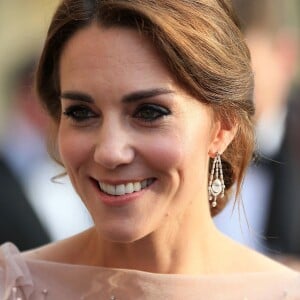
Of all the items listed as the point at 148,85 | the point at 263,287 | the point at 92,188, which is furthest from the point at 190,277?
the point at 148,85

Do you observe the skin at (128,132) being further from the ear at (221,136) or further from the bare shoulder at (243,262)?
→ the bare shoulder at (243,262)

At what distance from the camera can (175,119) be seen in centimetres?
287

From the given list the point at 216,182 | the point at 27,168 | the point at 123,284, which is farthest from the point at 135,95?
the point at 27,168

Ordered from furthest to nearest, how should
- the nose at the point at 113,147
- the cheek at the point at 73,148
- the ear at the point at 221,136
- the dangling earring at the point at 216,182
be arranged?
the dangling earring at the point at 216,182, the ear at the point at 221,136, the cheek at the point at 73,148, the nose at the point at 113,147

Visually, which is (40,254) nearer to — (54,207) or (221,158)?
(221,158)

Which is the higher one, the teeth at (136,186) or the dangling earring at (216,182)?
the teeth at (136,186)

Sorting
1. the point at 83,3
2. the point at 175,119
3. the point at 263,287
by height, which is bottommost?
the point at 263,287

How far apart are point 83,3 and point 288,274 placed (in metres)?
1.09

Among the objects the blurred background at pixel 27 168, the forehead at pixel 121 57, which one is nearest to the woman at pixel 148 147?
the forehead at pixel 121 57

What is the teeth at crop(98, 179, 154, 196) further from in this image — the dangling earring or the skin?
the dangling earring

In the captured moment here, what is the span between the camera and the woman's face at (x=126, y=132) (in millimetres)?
2814

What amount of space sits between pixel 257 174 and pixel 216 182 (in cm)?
147

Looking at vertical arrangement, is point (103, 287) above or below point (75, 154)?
below

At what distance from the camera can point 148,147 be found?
2.82 metres
